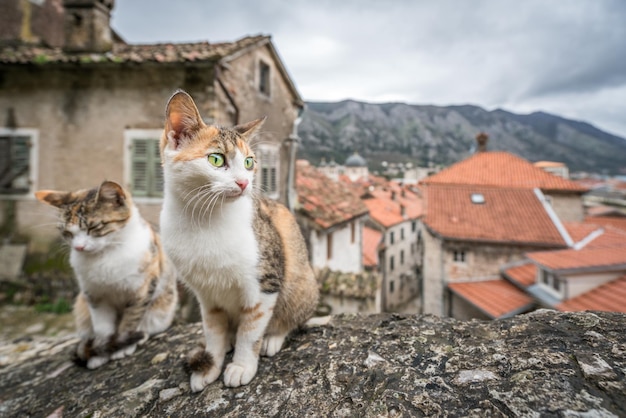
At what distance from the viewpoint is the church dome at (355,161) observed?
183 feet

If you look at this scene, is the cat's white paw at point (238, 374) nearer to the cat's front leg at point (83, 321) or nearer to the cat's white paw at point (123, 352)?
the cat's white paw at point (123, 352)

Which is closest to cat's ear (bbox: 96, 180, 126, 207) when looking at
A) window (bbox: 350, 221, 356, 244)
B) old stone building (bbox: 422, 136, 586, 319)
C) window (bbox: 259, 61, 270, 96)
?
window (bbox: 259, 61, 270, 96)

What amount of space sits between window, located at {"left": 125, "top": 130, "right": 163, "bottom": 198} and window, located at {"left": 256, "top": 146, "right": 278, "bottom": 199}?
2.33 meters

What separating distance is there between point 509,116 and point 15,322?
11154cm

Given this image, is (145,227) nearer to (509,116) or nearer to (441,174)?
(441,174)

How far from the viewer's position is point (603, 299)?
6316 mm

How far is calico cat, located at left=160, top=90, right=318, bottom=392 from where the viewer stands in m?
1.48

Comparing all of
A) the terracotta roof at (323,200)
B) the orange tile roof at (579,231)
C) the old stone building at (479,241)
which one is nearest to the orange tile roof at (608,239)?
the orange tile roof at (579,231)

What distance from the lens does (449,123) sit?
8231cm

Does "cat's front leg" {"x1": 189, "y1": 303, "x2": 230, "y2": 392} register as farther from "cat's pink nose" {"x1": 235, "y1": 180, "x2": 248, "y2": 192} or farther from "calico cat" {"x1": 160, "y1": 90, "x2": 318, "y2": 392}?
"cat's pink nose" {"x1": 235, "y1": 180, "x2": 248, "y2": 192}

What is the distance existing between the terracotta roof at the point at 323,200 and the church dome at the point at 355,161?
43.8 meters

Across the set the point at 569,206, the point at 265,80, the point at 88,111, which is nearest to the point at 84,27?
the point at 88,111

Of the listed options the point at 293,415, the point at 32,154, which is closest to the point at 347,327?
the point at 293,415

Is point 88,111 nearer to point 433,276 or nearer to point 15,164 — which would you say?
point 15,164
